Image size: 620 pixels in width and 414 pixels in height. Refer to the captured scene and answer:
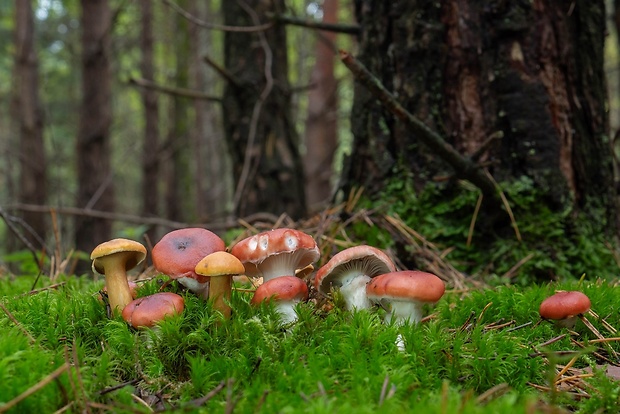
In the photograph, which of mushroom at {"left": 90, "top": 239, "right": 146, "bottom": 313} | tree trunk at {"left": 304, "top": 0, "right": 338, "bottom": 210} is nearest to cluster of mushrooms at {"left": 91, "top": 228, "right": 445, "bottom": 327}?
mushroom at {"left": 90, "top": 239, "right": 146, "bottom": 313}

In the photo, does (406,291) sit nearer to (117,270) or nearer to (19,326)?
(117,270)

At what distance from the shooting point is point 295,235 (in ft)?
6.57

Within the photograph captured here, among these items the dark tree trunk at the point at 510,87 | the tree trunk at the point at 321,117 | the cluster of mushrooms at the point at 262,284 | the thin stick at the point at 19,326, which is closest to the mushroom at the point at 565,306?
the cluster of mushrooms at the point at 262,284

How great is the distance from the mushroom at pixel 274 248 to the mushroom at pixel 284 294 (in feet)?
0.38

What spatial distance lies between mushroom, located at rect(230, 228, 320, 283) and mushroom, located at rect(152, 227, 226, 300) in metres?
0.11

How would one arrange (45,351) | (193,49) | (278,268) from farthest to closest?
1. (193,49)
2. (278,268)
3. (45,351)

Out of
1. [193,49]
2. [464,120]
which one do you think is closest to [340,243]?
[464,120]

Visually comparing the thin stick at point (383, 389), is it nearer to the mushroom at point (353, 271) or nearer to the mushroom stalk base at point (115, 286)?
the mushroom at point (353, 271)

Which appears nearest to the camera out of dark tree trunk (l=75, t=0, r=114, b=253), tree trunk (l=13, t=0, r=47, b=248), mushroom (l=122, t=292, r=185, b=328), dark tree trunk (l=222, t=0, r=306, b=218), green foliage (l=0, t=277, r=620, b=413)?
green foliage (l=0, t=277, r=620, b=413)

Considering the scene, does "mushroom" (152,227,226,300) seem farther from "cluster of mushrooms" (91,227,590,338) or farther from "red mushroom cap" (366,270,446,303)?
"red mushroom cap" (366,270,446,303)

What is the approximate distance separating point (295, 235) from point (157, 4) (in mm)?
16937

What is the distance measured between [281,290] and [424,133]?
3.92 feet

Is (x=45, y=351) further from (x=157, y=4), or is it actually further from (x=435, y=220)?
(x=157, y=4)

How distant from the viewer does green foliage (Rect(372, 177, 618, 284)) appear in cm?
295
